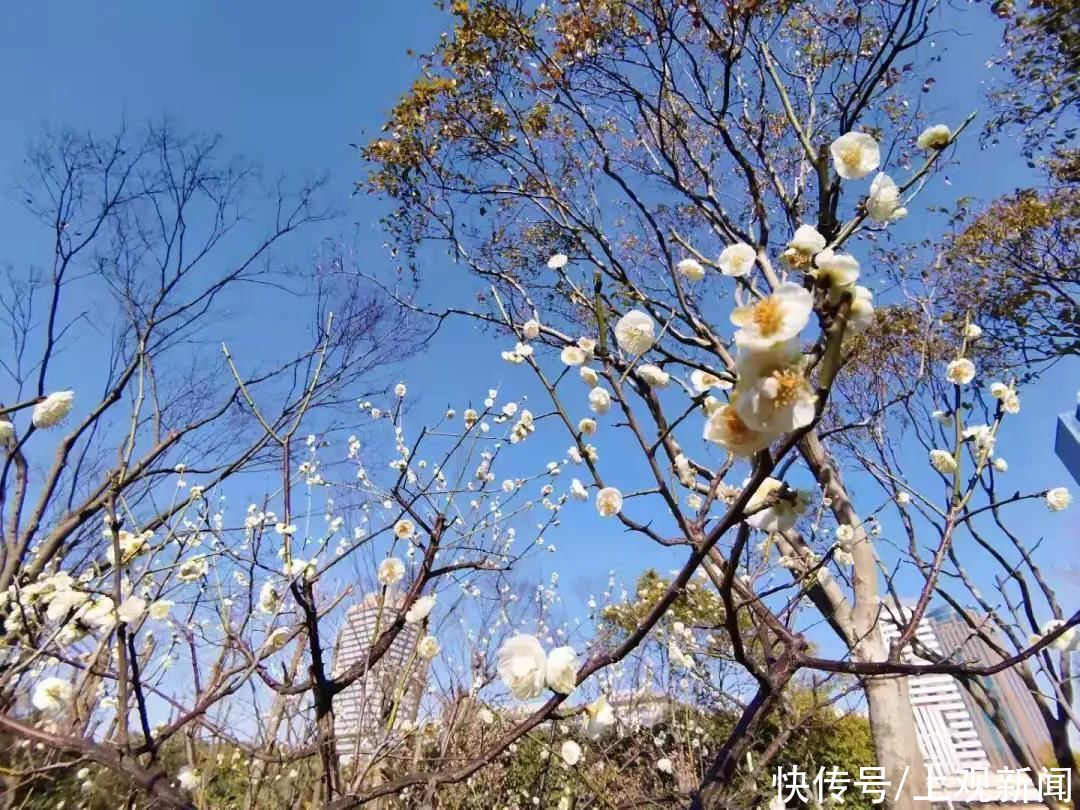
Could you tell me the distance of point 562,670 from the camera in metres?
1.11

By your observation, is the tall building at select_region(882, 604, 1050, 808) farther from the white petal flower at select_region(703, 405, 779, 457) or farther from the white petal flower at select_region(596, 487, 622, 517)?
the white petal flower at select_region(703, 405, 779, 457)

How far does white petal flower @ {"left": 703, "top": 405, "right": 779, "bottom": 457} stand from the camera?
79 centimetres

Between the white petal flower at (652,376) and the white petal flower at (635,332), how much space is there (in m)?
0.35

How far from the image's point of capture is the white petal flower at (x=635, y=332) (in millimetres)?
1529

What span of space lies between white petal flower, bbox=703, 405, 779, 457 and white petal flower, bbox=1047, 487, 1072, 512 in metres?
2.97

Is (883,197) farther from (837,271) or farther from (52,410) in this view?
(52,410)

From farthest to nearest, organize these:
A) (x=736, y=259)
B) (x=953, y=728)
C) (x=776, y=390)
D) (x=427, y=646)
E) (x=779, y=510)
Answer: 1. (x=953, y=728)
2. (x=427, y=646)
3. (x=736, y=259)
4. (x=779, y=510)
5. (x=776, y=390)

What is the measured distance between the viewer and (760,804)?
477 centimetres

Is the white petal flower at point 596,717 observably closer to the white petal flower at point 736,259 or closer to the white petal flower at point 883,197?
the white petal flower at point 736,259

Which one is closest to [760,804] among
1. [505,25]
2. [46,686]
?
[46,686]

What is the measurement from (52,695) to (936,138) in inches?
103

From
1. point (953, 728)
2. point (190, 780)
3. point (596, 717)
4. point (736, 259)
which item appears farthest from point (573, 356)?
point (953, 728)

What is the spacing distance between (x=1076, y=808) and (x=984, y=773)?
4.95 metres

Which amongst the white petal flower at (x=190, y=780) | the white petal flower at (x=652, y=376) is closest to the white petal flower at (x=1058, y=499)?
the white petal flower at (x=652, y=376)
